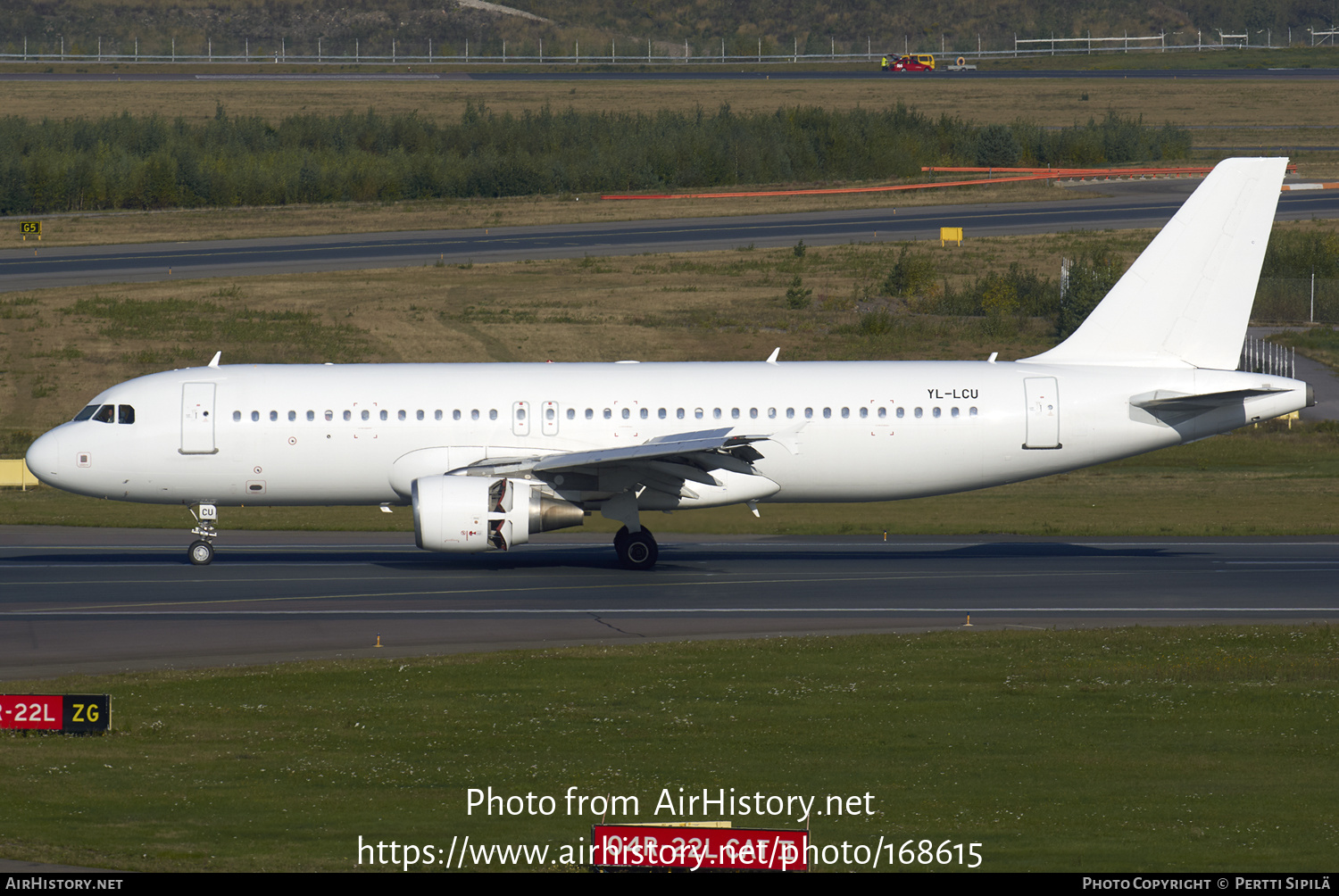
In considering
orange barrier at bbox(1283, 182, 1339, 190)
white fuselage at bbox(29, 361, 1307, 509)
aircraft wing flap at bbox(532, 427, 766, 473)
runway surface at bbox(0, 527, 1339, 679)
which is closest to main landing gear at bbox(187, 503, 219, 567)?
runway surface at bbox(0, 527, 1339, 679)

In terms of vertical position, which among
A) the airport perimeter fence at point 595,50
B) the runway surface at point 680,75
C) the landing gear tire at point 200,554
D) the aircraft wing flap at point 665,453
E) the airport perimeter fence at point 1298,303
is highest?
the airport perimeter fence at point 595,50

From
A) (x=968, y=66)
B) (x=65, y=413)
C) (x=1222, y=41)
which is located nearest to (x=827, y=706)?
(x=65, y=413)

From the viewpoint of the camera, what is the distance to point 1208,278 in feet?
107

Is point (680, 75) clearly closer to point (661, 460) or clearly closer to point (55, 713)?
point (661, 460)

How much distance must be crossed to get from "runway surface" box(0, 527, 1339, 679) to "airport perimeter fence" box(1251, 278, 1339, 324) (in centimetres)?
3446

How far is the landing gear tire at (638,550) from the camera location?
3231 centimetres

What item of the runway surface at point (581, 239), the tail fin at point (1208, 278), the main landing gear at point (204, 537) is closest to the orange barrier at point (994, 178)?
the runway surface at point (581, 239)

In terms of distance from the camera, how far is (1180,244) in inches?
1289

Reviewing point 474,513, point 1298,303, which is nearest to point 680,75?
point 1298,303

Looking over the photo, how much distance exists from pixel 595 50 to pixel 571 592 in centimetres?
12919

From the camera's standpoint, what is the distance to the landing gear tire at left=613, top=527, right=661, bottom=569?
32.3m

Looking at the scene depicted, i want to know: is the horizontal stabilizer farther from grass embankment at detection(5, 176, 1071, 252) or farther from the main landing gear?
grass embankment at detection(5, 176, 1071, 252)

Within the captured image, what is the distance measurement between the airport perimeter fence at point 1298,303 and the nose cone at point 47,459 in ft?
174

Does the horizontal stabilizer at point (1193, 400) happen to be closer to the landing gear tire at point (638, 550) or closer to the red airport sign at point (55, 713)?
the landing gear tire at point (638, 550)
